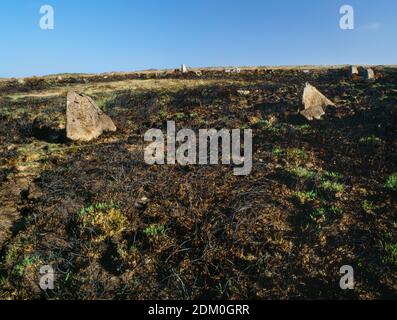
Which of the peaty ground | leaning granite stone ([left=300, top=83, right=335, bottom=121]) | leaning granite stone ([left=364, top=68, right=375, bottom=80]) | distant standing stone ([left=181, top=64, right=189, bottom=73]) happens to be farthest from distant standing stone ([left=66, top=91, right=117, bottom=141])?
distant standing stone ([left=181, top=64, right=189, bottom=73])

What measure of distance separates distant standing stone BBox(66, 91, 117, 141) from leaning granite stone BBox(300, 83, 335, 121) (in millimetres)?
7629

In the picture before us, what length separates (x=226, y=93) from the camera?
1967 cm

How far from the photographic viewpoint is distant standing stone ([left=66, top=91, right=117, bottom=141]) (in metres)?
13.6

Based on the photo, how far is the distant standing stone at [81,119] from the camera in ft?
44.7

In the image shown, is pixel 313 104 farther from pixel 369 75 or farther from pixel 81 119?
pixel 81 119

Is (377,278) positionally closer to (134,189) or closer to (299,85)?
(134,189)

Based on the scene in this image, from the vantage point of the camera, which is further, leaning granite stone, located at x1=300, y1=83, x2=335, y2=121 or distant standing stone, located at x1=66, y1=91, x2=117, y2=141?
leaning granite stone, located at x1=300, y1=83, x2=335, y2=121

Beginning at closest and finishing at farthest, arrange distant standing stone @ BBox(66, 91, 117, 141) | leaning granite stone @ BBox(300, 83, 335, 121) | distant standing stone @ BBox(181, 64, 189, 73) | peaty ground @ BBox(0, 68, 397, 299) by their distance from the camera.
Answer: peaty ground @ BBox(0, 68, 397, 299), distant standing stone @ BBox(66, 91, 117, 141), leaning granite stone @ BBox(300, 83, 335, 121), distant standing stone @ BBox(181, 64, 189, 73)

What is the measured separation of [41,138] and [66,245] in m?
8.05

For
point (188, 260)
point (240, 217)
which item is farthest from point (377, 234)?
point (188, 260)

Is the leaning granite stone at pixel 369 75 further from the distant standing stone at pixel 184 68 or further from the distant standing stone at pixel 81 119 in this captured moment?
the distant standing stone at pixel 184 68

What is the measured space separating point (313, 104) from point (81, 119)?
886 cm

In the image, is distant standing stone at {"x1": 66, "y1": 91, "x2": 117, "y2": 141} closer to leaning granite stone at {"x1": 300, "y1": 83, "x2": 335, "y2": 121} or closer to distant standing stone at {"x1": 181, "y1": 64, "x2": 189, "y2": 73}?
leaning granite stone at {"x1": 300, "y1": 83, "x2": 335, "y2": 121}

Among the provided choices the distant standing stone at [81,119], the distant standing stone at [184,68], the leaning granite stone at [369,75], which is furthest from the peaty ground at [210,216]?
the distant standing stone at [184,68]
